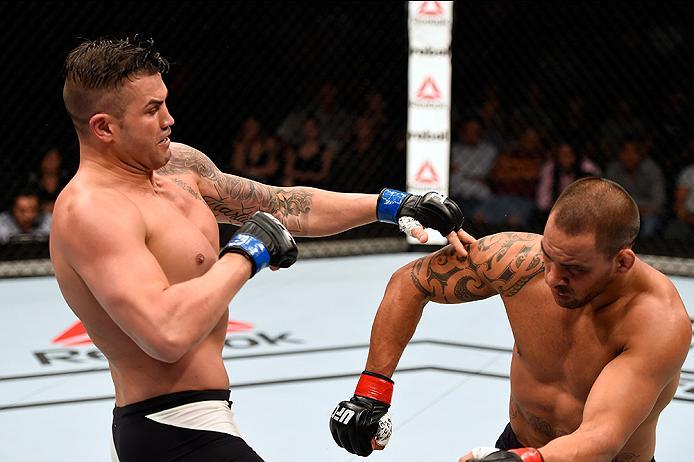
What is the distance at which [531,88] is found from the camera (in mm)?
6824

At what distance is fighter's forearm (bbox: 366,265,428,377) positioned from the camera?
2383mm

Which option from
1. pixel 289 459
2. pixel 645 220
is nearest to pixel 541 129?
pixel 645 220

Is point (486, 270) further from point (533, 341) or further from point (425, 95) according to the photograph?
point (425, 95)

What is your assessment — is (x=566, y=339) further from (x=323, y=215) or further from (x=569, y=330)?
(x=323, y=215)

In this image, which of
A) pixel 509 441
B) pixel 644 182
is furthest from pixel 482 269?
pixel 644 182

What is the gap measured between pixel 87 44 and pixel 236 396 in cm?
202

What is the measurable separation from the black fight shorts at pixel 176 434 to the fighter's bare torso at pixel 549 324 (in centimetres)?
62

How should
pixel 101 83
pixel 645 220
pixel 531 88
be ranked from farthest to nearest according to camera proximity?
pixel 531 88 → pixel 645 220 → pixel 101 83

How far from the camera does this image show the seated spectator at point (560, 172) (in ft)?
21.4

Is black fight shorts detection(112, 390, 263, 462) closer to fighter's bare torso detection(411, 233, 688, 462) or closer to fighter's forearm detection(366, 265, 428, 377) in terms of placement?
fighter's forearm detection(366, 265, 428, 377)

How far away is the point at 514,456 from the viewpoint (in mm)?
1811

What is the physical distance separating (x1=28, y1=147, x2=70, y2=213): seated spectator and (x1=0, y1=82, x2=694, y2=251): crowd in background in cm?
12

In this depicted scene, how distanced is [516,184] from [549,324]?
465cm

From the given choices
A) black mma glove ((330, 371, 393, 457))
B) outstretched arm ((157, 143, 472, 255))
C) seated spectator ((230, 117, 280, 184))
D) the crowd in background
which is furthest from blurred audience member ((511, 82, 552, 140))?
black mma glove ((330, 371, 393, 457))
